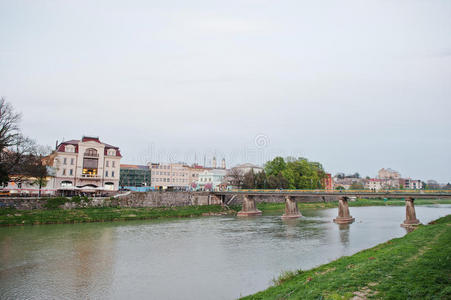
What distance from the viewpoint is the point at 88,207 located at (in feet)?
198

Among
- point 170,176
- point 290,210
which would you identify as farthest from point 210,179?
point 290,210

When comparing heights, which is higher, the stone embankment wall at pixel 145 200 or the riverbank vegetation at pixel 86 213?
the stone embankment wall at pixel 145 200

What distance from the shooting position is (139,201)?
229 feet

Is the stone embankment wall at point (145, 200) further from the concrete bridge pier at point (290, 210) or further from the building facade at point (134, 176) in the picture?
the building facade at point (134, 176)

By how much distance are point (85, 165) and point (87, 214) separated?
23.3 m

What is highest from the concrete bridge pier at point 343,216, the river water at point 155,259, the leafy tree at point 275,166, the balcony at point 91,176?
the leafy tree at point 275,166

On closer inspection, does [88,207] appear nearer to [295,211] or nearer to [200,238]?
[200,238]

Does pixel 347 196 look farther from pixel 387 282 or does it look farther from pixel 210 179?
pixel 210 179

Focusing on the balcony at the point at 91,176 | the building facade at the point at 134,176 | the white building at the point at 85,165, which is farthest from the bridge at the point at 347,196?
the building facade at the point at 134,176

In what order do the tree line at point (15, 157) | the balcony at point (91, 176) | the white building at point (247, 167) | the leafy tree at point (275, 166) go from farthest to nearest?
the white building at point (247, 167), the leafy tree at point (275, 166), the balcony at point (91, 176), the tree line at point (15, 157)

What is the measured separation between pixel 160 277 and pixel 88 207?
146 feet

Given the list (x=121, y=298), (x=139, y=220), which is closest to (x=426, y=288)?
(x=121, y=298)

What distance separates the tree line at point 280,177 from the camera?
99688 millimetres

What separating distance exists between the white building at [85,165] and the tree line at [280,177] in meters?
41.6
